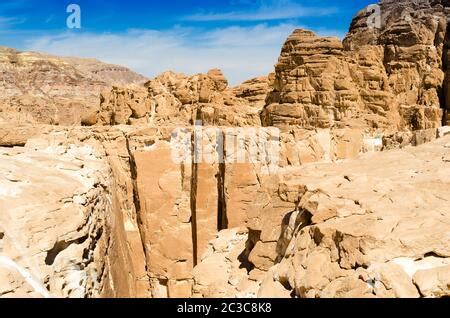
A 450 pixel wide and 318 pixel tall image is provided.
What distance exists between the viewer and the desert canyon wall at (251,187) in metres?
5.81

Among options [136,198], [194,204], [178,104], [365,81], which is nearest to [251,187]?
[194,204]

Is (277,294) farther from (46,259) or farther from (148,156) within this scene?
(148,156)

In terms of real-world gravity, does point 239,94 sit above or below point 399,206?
above

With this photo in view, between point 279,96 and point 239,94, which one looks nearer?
point 279,96

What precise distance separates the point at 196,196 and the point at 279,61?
57.7 feet

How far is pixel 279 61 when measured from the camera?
30562 millimetres

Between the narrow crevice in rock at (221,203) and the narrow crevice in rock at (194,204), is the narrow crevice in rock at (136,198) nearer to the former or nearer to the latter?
the narrow crevice in rock at (194,204)

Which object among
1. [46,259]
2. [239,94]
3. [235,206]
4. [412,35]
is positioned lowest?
[235,206]

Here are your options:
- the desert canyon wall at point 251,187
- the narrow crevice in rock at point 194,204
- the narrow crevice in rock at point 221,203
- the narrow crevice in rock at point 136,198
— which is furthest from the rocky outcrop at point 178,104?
the narrow crevice in rock at point 221,203

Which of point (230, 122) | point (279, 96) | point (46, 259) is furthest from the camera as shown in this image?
point (279, 96)

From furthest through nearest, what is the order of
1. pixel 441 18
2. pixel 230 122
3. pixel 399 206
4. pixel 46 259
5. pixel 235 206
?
1. pixel 441 18
2. pixel 230 122
3. pixel 235 206
4. pixel 399 206
5. pixel 46 259

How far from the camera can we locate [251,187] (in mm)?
15383

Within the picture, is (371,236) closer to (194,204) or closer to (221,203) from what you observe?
(221,203)

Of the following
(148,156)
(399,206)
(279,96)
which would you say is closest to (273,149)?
(148,156)
